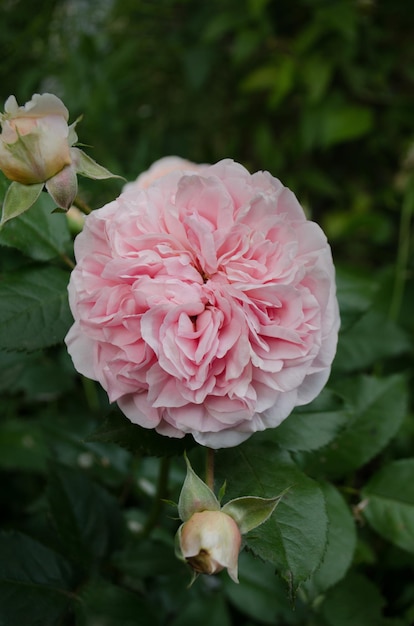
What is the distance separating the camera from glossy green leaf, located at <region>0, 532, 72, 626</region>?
0.54 meters

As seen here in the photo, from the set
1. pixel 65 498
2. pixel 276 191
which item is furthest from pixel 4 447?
pixel 276 191

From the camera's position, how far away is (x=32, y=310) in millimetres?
494

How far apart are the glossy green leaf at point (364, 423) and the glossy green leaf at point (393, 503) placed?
0.04 metres

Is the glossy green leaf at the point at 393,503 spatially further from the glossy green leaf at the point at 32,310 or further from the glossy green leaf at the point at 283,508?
the glossy green leaf at the point at 32,310

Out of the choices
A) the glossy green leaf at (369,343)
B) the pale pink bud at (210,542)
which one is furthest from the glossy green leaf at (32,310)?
the glossy green leaf at (369,343)

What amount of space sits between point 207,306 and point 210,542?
0.49 feet

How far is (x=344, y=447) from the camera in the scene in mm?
643

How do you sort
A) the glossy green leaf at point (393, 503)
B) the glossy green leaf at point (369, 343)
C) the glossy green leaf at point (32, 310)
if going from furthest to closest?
the glossy green leaf at point (369, 343) < the glossy green leaf at point (393, 503) < the glossy green leaf at point (32, 310)

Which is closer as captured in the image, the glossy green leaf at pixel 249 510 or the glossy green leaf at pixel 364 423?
the glossy green leaf at pixel 249 510

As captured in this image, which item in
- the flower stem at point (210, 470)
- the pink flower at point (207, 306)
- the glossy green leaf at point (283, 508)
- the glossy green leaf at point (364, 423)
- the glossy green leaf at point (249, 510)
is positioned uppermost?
the pink flower at point (207, 306)

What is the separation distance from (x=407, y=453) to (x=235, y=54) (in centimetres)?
90

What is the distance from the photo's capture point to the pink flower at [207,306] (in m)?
0.40

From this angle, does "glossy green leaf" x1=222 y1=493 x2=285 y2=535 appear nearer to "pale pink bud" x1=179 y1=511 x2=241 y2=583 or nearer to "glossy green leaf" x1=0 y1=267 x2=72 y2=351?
"pale pink bud" x1=179 y1=511 x2=241 y2=583

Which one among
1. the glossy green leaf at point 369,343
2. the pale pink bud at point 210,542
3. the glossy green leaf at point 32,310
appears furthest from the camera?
the glossy green leaf at point 369,343
